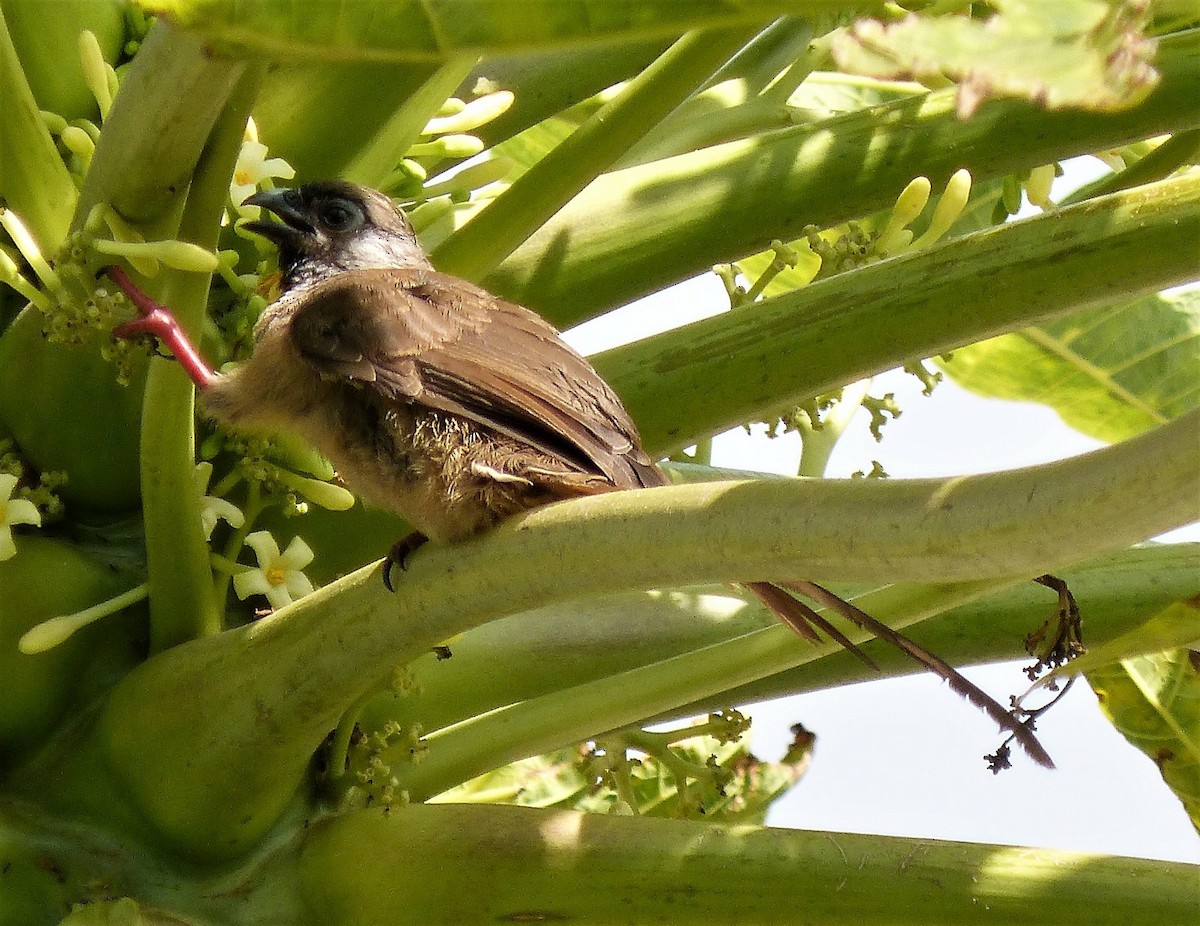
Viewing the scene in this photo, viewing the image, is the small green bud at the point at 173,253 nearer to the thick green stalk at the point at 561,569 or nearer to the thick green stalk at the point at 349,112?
the thick green stalk at the point at 561,569

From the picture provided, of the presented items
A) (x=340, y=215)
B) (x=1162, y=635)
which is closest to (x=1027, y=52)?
(x=1162, y=635)

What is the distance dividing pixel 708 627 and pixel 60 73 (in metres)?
1.31

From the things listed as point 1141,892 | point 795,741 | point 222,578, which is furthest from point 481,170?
point 1141,892

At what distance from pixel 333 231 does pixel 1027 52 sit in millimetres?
1885

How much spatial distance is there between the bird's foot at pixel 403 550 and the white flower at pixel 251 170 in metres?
0.57

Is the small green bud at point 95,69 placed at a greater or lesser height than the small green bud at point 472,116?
lesser

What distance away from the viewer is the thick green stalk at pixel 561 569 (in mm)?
1173

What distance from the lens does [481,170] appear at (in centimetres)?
256

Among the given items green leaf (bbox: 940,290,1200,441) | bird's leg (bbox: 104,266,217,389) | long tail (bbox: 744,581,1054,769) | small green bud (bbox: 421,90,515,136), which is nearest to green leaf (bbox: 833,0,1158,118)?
long tail (bbox: 744,581,1054,769)

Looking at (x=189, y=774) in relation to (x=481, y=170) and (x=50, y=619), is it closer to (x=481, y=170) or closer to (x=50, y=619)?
(x=50, y=619)

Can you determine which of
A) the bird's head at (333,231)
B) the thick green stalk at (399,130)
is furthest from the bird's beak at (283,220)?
the thick green stalk at (399,130)

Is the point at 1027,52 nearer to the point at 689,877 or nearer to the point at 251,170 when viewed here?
the point at 689,877

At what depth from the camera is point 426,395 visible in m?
2.35

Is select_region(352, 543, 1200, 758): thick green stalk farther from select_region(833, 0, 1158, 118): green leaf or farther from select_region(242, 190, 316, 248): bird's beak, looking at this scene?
select_region(833, 0, 1158, 118): green leaf
